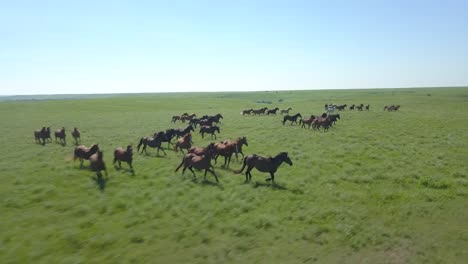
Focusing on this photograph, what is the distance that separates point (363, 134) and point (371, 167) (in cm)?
1324

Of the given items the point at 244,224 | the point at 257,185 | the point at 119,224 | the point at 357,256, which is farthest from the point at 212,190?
the point at 357,256

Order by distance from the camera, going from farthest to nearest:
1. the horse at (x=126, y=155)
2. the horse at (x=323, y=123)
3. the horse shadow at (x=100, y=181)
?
the horse at (x=323, y=123)
the horse at (x=126, y=155)
the horse shadow at (x=100, y=181)

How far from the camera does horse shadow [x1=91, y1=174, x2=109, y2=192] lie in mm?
13587

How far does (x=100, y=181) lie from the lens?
14.4 metres

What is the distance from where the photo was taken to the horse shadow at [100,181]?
13.6 meters

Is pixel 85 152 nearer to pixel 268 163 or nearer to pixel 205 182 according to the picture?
pixel 205 182

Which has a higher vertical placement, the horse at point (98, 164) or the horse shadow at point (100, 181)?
the horse at point (98, 164)

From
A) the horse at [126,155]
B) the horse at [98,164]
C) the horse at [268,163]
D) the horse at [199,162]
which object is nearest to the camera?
the horse at [268,163]

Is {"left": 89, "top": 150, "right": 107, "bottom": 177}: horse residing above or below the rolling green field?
above

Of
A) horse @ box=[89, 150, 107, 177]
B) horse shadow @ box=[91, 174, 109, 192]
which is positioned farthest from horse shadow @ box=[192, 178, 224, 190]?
horse @ box=[89, 150, 107, 177]

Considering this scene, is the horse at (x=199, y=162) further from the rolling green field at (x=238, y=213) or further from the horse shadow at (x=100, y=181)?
the horse shadow at (x=100, y=181)

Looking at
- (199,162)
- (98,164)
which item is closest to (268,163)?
(199,162)

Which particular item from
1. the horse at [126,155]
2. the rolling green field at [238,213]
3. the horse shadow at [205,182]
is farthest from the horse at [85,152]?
the horse shadow at [205,182]

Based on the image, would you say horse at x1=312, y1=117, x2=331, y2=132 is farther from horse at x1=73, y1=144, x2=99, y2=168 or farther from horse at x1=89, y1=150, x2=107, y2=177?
horse at x1=89, y1=150, x2=107, y2=177
